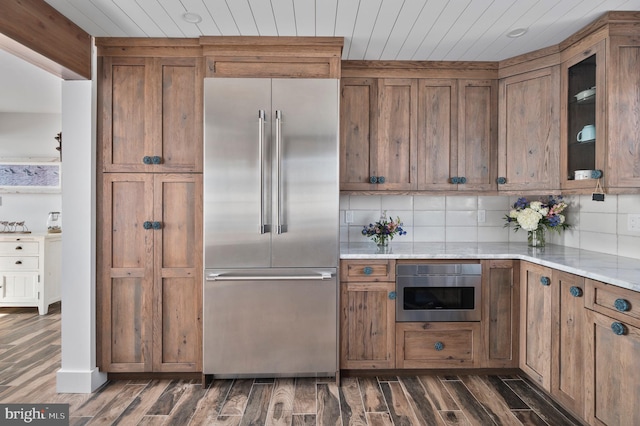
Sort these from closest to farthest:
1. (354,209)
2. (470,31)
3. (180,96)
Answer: (470,31) → (180,96) → (354,209)

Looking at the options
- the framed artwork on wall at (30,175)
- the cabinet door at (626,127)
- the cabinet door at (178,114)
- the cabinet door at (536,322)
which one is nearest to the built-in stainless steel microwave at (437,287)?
the cabinet door at (536,322)

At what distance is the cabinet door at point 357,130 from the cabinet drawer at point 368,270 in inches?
24.7

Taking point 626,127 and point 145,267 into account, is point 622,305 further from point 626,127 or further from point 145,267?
point 145,267

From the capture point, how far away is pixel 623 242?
2.42 metres

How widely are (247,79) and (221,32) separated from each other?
334 millimetres

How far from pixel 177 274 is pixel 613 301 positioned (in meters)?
2.55

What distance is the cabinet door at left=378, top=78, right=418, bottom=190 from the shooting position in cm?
286

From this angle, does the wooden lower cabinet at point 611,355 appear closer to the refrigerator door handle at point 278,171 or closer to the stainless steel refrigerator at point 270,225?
the stainless steel refrigerator at point 270,225

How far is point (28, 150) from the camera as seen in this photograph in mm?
4668

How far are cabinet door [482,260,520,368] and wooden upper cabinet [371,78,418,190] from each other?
3.11 ft

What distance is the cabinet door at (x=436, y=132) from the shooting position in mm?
2875

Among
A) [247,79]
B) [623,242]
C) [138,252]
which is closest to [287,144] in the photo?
[247,79]

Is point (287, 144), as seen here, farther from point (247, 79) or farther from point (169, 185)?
point (169, 185)

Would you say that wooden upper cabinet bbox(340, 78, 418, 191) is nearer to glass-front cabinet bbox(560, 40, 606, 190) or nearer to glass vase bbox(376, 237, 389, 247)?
glass vase bbox(376, 237, 389, 247)
